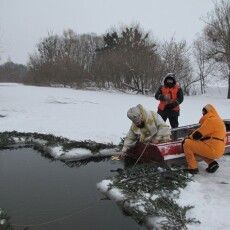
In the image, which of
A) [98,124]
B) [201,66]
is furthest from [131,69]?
[98,124]

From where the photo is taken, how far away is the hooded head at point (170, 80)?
9.07 meters

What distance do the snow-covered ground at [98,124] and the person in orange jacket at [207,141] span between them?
0.29 m

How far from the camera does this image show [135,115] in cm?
746

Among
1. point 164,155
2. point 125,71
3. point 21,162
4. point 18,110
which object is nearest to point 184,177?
point 164,155

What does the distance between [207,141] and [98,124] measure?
628cm

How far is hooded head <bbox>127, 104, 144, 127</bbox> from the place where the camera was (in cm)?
746

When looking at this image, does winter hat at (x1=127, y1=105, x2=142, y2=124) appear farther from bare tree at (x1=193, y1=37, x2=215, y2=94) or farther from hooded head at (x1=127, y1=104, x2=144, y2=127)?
bare tree at (x1=193, y1=37, x2=215, y2=94)

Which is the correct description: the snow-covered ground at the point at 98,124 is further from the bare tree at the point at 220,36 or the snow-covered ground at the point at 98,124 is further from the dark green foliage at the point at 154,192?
the bare tree at the point at 220,36

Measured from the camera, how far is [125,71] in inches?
1129

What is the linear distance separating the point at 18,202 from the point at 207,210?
9.41ft

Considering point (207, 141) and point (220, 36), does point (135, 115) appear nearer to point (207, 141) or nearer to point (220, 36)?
point (207, 141)

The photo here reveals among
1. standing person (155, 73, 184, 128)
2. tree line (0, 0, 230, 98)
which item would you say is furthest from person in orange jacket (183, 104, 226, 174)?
tree line (0, 0, 230, 98)

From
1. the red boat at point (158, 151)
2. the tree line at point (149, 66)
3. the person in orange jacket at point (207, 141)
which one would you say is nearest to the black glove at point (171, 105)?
the red boat at point (158, 151)

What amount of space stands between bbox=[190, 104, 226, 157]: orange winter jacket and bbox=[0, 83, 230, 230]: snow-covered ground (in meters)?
0.57
